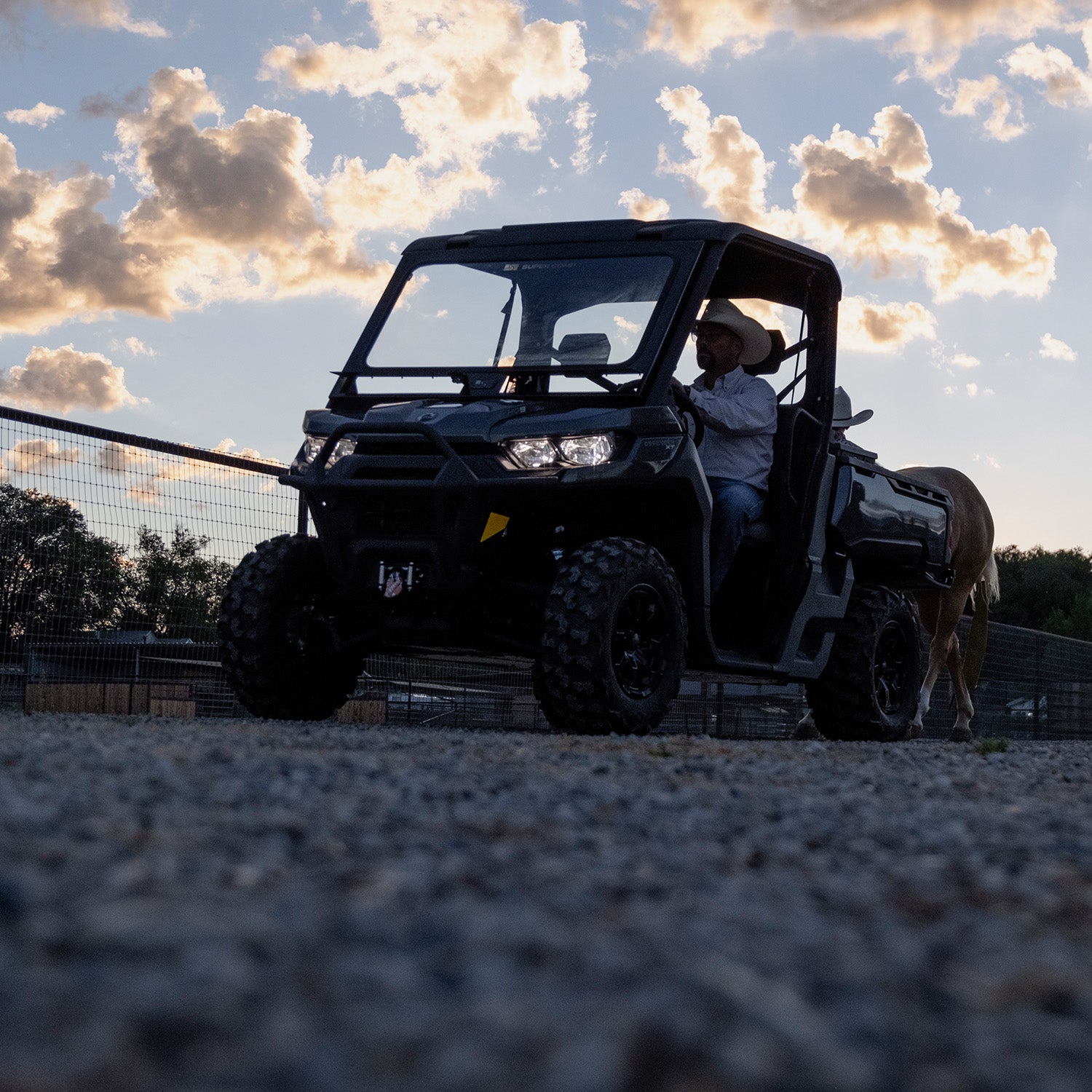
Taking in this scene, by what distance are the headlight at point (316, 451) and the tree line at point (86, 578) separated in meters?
2.22

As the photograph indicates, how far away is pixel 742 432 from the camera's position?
7.44m

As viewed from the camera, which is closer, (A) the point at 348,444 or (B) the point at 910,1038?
(B) the point at 910,1038

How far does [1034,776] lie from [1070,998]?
3590mm

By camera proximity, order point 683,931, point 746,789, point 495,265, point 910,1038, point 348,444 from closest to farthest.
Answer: point 910,1038 → point 683,931 → point 746,789 → point 348,444 → point 495,265

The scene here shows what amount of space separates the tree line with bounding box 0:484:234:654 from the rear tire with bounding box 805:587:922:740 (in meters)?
3.75

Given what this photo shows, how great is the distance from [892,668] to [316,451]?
4.11 metres

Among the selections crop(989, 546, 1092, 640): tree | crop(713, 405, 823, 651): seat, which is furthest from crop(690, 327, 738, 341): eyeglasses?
crop(989, 546, 1092, 640): tree

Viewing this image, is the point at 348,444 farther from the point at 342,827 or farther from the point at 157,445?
the point at 342,827

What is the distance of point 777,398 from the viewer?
7918 millimetres

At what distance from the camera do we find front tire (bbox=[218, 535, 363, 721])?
689cm

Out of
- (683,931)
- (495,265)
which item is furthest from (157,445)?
(683,931)

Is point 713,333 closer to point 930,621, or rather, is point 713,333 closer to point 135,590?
point 135,590

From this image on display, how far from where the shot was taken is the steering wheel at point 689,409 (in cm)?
692

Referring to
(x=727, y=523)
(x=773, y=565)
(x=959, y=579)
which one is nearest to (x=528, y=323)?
(x=727, y=523)
